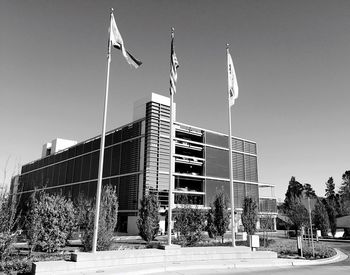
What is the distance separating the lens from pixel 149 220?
30359 mm

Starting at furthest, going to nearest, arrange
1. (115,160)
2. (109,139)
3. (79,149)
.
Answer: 1. (79,149)
2. (109,139)
3. (115,160)

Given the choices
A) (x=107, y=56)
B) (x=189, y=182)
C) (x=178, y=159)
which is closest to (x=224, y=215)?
(x=107, y=56)

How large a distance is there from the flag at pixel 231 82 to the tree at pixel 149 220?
15.8m

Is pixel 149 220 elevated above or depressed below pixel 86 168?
below

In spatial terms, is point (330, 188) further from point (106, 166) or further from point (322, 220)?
point (106, 166)

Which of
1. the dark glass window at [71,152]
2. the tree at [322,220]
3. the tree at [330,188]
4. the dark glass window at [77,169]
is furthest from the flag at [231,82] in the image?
the tree at [330,188]

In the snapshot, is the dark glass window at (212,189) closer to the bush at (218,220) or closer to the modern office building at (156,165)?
the modern office building at (156,165)

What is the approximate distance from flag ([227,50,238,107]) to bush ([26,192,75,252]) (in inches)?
523

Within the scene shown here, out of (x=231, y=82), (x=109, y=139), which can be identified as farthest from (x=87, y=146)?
(x=231, y=82)

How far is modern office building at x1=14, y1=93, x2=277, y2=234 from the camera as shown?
2111 inches

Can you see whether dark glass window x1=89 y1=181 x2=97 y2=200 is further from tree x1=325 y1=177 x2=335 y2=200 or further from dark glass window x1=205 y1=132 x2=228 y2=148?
tree x1=325 y1=177 x2=335 y2=200

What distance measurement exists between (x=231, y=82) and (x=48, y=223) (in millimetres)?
14959

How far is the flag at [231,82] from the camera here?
2036cm

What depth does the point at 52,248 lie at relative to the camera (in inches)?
717
